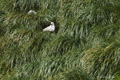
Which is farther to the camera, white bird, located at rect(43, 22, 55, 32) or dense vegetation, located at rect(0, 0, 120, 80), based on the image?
white bird, located at rect(43, 22, 55, 32)

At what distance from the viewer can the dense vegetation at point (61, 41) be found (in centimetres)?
468

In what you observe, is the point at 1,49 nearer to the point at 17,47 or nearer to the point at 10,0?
the point at 17,47

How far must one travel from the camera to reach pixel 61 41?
5.73m

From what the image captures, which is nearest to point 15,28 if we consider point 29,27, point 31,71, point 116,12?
point 29,27

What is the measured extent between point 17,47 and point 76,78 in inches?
96.1

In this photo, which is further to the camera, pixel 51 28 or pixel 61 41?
pixel 51 28

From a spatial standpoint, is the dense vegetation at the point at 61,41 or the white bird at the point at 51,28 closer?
the dense vegetation at the point at 61,41

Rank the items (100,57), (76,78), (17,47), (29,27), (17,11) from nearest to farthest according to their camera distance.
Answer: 1. (76,78)
2. (100,57)
3. (17,47)
4. (29,27)
5. (17,11)

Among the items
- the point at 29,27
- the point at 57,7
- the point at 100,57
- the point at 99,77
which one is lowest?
the point at 99,77

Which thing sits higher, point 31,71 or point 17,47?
point 17,47

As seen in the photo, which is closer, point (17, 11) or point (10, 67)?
point (10, 67)

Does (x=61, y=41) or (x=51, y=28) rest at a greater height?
(x=51, y=28)

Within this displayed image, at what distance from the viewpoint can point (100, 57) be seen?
4.69 meters

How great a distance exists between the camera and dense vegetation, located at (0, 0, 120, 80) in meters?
4.68
